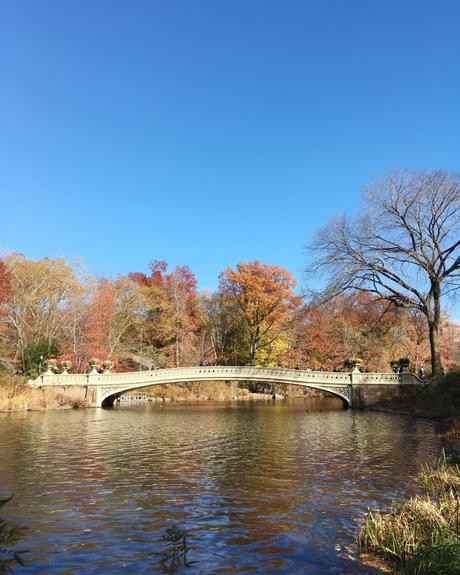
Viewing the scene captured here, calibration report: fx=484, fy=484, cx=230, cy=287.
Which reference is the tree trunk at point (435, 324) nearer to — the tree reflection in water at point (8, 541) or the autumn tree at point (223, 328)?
the autumn tree at point (223, 328)

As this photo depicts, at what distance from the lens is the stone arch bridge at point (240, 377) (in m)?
33.9

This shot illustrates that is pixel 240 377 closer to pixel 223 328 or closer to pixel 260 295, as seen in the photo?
A: pixel 260 295

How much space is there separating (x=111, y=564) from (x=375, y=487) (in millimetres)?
6454

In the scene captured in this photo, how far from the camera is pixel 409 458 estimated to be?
1405 cm

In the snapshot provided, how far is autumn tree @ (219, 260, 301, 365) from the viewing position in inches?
2002

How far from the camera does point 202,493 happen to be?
10.1 meters

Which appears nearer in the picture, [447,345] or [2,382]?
[2,382]

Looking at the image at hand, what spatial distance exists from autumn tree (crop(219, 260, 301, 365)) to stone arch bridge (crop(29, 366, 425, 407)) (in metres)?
14.3

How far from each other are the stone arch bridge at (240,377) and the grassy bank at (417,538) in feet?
92.5

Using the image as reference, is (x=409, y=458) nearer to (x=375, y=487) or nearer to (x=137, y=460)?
(x=375, y=487)

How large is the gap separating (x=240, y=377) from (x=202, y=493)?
2665cm

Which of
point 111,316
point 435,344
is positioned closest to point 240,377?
point 435,344

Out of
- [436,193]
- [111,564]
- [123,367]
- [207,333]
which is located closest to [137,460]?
[111,564]

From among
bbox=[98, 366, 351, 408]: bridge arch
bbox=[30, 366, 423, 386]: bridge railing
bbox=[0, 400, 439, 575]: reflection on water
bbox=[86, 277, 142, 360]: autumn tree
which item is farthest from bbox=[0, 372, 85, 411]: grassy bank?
bbox=[86, 277, 142, 360]: autumn tree
